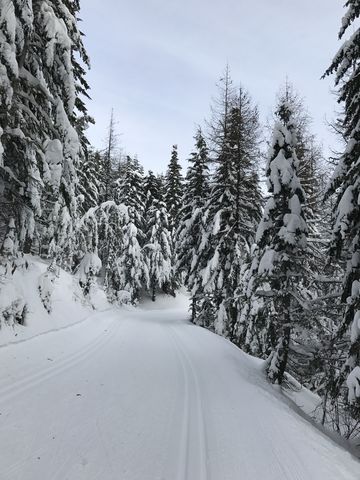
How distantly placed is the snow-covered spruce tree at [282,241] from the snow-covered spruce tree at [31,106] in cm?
626

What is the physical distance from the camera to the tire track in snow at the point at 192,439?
4.48 meters

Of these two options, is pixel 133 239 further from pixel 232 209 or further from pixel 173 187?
pixel 232 209

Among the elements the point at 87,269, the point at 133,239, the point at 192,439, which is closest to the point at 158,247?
the point at 133,239

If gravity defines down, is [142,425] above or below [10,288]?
below

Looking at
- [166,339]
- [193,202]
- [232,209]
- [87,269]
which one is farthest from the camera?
[193,202]

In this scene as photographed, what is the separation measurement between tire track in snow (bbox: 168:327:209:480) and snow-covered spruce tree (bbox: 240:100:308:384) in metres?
3.90

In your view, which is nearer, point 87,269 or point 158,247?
point 87,269

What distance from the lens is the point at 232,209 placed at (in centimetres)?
2130

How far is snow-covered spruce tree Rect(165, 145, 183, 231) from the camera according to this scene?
4438 centimetres

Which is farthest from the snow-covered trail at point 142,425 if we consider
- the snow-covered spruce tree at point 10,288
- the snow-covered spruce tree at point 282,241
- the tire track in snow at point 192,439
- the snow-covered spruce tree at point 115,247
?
the snow-covered spruce tree at point 115,247

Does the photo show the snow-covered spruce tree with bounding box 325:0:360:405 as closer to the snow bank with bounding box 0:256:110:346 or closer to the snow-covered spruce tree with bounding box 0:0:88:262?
the snow-covered spruce tree with bounding box 0:0:88:262

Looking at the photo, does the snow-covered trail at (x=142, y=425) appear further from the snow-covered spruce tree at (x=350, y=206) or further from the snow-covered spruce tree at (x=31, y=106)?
the snow-covered spruce tree at (x=31, y=106)

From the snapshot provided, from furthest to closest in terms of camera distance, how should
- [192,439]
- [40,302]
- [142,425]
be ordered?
[40,302] < [142,425] < [192,439]

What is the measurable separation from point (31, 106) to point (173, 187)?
116 ft
